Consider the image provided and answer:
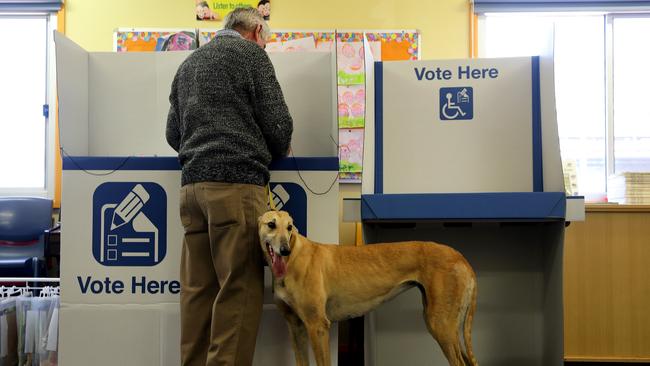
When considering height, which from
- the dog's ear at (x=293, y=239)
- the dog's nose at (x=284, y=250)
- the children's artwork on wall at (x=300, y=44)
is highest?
the children's artwork on wall at (x=300, y=44)

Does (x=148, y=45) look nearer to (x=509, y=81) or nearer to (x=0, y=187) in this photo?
(x=0, y=187)

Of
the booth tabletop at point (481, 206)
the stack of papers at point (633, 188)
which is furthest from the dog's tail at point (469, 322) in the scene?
the stack of papers at point (633, 188)

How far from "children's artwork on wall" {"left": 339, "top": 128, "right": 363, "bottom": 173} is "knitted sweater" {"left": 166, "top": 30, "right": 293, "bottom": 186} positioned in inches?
92.3

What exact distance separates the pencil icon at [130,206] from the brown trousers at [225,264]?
15.0 inches

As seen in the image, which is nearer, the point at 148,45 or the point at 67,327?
the point at 67,327

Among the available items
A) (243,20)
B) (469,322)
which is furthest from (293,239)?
(243,20)

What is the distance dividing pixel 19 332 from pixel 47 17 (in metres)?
3.02

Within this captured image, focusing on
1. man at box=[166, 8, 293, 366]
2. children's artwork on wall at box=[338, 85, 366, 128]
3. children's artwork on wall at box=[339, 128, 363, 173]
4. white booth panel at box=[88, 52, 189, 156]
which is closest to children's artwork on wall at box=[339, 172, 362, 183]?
children's artwork on wall at box=[339, 128, 363, 173]

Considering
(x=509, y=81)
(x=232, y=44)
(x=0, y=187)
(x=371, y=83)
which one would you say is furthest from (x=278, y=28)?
(x=0, y=187)

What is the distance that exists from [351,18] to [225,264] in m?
3.16

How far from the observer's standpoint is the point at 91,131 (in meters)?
2.74

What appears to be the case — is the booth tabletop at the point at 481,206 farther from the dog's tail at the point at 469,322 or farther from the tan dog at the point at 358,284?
the dog's tail at the point at 469,322

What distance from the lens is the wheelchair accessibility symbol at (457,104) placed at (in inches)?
111

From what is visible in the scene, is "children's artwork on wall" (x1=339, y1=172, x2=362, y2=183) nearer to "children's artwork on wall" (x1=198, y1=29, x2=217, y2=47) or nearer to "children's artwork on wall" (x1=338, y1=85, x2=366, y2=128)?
"children's artwork on wall" (x1=338, y1=85, x2=366, y2=128)
